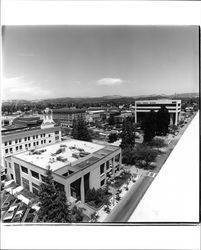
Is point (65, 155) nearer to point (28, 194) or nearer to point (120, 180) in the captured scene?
point (28, 194)

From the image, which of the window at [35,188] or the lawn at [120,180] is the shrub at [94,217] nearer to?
the lawn at [120,180]

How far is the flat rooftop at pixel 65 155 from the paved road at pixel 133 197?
824 millimetres

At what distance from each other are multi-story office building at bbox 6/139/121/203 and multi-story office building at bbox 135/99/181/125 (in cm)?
91

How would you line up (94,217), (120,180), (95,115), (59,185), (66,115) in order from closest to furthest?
Result: (94,217)
(59,185)
(66,115)
(95,115)
(120,180)

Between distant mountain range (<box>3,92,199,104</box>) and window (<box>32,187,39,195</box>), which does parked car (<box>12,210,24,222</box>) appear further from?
distant mountain range (<box>3,92,199,104</box>)

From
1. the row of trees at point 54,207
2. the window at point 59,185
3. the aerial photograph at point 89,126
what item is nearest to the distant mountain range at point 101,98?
the aerial photograph at point 89,126

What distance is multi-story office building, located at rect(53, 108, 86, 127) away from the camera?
7.82 feet

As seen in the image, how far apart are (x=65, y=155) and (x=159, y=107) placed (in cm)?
189

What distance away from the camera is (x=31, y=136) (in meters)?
2.49

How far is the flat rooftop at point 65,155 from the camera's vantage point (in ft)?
8.14

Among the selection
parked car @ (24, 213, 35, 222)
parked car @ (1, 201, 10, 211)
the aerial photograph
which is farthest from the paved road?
parked car @ (1, 201, 10, 211)

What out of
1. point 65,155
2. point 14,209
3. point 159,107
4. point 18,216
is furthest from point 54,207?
point 159,107

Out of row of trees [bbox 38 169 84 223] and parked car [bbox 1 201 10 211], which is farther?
parked car [bbox 1 201 10 211]

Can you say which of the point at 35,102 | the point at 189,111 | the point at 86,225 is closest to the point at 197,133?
the point at 189,111
